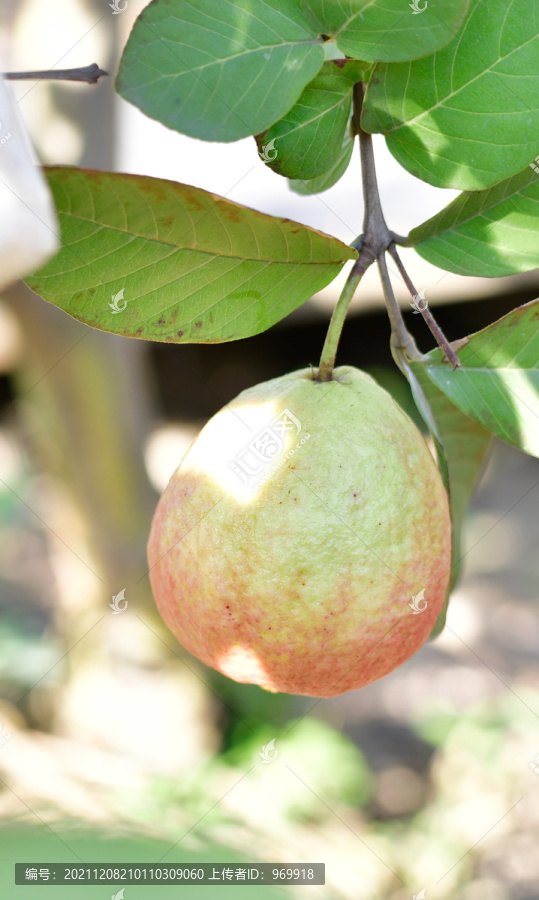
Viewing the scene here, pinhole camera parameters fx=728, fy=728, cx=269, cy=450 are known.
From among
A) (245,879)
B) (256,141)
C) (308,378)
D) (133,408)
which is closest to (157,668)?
(245,879)

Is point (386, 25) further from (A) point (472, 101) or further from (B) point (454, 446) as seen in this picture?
(B) point (454, 446)

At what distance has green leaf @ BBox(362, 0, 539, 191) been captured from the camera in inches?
17.9

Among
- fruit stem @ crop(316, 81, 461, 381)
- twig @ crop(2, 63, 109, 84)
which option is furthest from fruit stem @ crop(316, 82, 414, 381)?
twig @ crop(2, 63, 109, 84)

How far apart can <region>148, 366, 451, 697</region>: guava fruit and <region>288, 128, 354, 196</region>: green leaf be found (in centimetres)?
18

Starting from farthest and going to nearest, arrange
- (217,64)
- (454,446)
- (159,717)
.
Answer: (159,717) → (454,446) → (217,64)

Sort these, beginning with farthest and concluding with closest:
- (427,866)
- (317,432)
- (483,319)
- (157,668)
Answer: (483,319), (157,668), (427,866), (317,432)

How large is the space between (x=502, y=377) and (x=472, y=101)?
7.4 inches

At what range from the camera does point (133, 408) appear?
205 centimetres

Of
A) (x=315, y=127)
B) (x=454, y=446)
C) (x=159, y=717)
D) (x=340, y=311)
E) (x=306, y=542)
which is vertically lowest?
(x=159, y=717)

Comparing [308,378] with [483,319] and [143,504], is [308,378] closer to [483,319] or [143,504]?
[143,504]

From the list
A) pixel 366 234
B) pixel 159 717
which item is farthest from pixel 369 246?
pixel 159 717

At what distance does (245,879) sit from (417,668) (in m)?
0.95

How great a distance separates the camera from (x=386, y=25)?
43 cm

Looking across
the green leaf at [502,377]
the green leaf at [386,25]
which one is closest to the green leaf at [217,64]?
the green leaf at [386,25]
